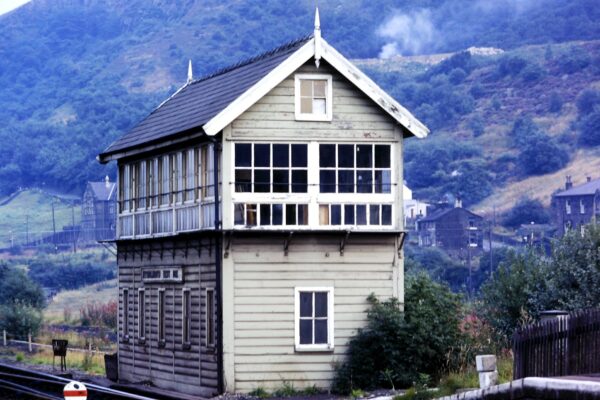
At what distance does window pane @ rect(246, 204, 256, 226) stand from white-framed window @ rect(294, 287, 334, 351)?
1.76 m

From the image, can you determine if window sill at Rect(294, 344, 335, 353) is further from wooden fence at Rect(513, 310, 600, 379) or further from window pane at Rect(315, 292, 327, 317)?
wooden fence at Rect(513, 310, 600, 379)

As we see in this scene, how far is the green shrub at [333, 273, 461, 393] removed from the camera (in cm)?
3130

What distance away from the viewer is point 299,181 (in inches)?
1282

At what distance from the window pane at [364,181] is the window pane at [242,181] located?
2479 millimetres

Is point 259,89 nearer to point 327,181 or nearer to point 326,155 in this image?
point 326,155

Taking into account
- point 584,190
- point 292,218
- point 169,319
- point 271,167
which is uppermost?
point 584,190

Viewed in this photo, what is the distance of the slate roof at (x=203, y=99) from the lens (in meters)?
33.5

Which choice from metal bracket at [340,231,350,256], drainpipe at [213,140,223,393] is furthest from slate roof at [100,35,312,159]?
metal bracket at [340,231,350,256]

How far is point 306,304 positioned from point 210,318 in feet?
7.46

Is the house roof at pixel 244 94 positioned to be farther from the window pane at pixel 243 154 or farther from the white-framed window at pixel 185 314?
the white-framed window at pixel 185 314

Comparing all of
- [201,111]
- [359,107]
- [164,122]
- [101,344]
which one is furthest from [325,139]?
[101,344]

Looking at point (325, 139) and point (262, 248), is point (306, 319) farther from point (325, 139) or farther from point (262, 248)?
point (325, 139)

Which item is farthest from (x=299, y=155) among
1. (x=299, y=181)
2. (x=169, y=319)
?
(x=169, y=319)

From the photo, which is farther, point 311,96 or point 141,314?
point 141,314
